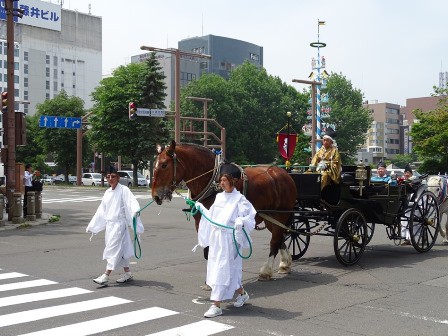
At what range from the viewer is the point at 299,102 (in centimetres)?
7288

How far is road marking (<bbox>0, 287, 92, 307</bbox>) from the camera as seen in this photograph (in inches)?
295

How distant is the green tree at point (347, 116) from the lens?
7912cm

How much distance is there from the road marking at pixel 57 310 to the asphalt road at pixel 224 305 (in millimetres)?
13

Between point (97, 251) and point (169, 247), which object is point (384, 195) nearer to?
point (169, 247)

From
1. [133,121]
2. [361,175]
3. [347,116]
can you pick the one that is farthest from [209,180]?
[347,116]

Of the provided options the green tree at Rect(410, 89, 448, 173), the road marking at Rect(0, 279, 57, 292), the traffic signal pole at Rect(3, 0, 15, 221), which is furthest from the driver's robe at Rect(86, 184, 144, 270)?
the green tree at Rect(410, 89, 448, 173)

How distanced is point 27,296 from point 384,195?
7.01 meters

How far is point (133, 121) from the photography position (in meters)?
48.0

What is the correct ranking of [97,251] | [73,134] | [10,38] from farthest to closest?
[73,134] → [10,38] → [97,251]

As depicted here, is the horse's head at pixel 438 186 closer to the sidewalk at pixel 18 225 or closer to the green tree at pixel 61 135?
the sidewalk at pixel 18 225

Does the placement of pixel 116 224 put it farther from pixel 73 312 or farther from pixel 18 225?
pixel 18 225

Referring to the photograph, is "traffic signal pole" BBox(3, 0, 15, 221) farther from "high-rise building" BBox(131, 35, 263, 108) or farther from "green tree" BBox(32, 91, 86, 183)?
"high-rise building" BBox(131, 35, 263, 108)

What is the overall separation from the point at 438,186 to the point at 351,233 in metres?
4.48

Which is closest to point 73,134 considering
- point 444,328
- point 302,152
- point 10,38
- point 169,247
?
point 302,152
